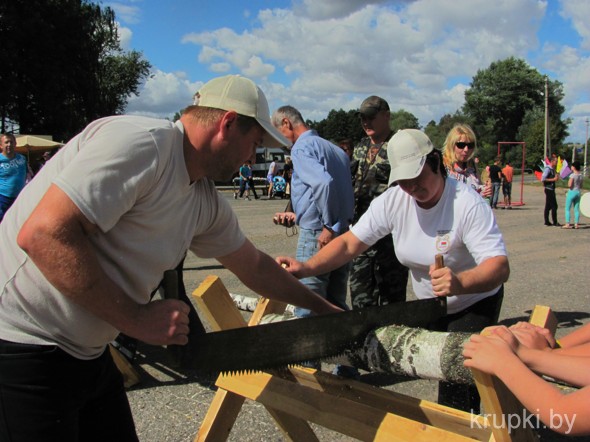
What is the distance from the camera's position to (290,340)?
87.1 inches

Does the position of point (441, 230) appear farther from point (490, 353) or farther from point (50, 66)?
point (50, 66)

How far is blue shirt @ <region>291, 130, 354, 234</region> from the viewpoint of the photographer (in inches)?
170

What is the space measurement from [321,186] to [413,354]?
2.35m

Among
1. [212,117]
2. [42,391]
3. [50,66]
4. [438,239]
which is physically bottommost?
[42,391]

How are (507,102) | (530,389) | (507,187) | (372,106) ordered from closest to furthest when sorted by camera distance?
(530,389)
(372,106)
(507,187)
(507,102)

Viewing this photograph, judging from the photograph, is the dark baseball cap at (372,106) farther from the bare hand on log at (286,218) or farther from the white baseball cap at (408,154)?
the white baseball cap at (408,154)

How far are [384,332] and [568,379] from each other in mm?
811

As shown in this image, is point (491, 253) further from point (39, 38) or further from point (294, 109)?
point (39, 38)

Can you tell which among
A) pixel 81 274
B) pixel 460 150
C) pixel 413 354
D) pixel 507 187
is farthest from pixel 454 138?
pixel 507 187

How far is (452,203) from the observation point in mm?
2809

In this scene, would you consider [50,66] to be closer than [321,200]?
No

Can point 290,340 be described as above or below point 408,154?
below

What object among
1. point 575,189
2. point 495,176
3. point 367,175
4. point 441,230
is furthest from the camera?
point 495,176

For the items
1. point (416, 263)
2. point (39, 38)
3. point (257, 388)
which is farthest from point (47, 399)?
point (39, 38)
